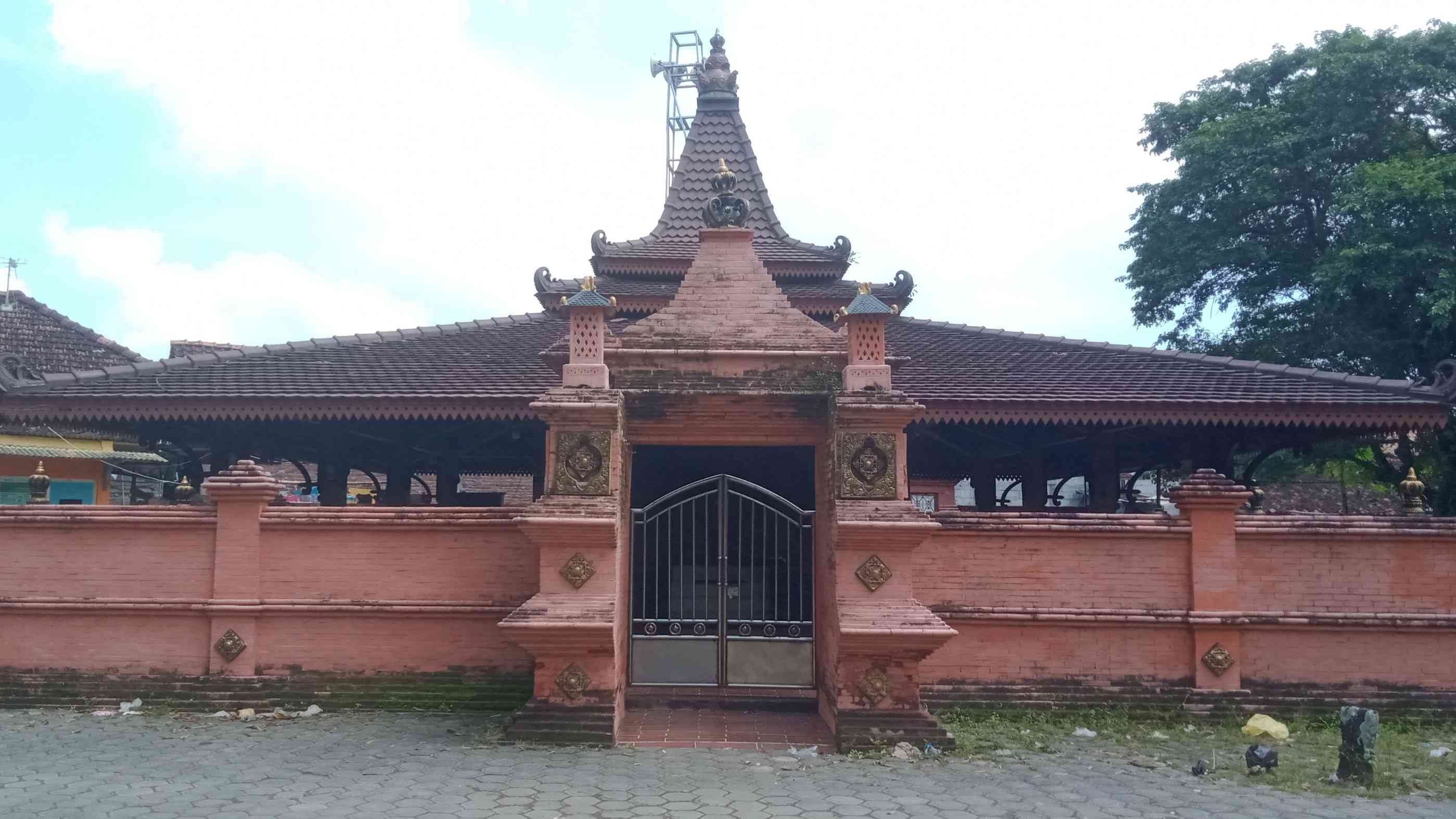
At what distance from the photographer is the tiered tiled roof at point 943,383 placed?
29.6 feet

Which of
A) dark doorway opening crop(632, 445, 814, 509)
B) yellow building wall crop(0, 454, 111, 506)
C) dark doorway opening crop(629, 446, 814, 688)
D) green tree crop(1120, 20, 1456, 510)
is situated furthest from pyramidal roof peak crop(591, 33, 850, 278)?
yellow building wall crop(0, 454, 111, 506)

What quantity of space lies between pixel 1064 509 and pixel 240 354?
8.53 meters

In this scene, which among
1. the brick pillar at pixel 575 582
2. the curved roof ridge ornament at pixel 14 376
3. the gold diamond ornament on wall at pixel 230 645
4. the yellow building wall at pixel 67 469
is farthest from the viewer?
the yellow building wall at pixel 67 469

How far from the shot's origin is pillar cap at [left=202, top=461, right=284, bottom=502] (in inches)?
305

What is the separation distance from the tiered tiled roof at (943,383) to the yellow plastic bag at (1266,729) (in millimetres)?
2780

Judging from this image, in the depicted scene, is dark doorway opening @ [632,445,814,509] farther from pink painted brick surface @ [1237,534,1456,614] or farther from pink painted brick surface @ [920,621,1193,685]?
pink painted brick surface @ [1237,534,1456,614]

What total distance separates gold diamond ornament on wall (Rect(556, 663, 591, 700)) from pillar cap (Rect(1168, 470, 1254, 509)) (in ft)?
15.3

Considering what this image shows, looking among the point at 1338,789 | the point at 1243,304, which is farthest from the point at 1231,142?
the point at 1338,789

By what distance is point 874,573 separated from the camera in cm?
685

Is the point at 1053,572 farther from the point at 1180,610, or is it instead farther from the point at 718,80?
the point at 718,80

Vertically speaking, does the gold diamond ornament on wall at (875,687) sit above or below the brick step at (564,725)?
above

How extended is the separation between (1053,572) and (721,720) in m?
2.79

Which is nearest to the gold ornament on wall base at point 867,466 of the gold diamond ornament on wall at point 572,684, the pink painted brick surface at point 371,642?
the gold diamond ornament on wall at point 572,684

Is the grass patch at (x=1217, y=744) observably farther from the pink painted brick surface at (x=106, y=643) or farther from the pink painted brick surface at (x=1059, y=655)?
the pink painted brick surface at (x=106, y=643)
